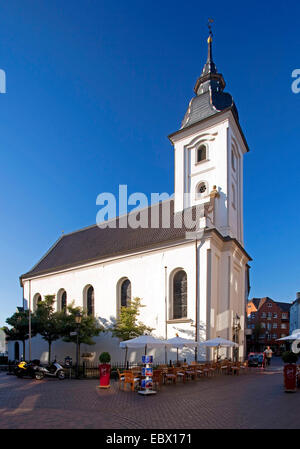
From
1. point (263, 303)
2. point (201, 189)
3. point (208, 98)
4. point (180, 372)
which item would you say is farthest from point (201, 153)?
point (263, 303)

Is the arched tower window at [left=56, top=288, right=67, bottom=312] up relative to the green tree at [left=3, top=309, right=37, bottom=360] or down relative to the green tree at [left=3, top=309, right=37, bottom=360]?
up

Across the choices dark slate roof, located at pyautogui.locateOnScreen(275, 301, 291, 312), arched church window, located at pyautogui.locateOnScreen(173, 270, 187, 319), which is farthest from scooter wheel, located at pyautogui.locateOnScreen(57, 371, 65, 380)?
dark slate roof, located at pyautogui.locateOnScreen(275, 301, 291, 312)

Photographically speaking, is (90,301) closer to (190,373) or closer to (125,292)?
(125,292)

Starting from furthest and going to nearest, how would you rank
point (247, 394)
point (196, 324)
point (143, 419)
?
1. point (196, 324)
2. point (247, 394)
3. point (143, 419)

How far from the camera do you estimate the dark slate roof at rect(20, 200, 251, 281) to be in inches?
1102

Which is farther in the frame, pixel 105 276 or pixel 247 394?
pixel 105 276

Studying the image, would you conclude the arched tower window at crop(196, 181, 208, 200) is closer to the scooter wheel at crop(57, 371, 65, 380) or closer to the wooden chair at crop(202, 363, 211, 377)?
the wooden chair at crop(202, 363, 211, 377)

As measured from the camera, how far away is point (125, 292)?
3011cm

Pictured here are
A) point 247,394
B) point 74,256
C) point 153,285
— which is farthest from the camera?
point 74,256

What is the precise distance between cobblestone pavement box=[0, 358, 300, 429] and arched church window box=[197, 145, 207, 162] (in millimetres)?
22297

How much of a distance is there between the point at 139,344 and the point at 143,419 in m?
8.23

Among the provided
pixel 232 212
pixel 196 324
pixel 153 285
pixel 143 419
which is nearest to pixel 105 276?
pixel 153 285

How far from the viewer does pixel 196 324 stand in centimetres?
2417
